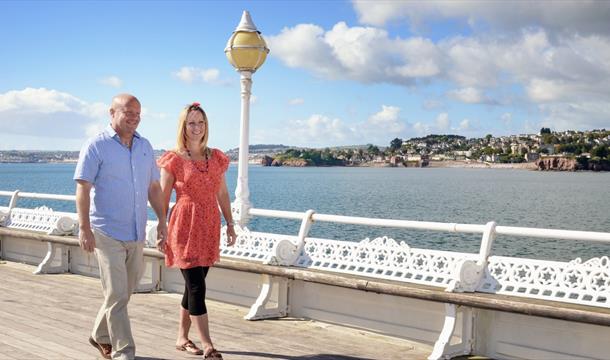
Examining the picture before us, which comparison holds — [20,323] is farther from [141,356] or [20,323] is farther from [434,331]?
[434,331]

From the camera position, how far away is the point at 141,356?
538 centimetres

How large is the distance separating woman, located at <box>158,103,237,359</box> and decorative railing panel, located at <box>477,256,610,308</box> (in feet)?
6.78

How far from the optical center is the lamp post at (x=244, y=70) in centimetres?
800

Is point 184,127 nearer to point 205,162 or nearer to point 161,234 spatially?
point 205,162

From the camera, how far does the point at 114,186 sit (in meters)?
4.91

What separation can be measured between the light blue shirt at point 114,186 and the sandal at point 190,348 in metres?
0.97

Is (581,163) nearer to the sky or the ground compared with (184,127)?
nearer to the sky

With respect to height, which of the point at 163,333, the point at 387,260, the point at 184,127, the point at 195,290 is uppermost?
the point at 184,127

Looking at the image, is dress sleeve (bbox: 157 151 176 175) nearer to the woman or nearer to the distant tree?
the woman

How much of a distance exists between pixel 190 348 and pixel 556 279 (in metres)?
2.67

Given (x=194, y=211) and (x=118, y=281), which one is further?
(x=194, y=211)

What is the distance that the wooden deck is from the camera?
5.52 meters

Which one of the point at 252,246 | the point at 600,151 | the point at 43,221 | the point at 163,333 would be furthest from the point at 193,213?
the point at 600,151

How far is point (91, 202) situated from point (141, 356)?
1.21 meters
